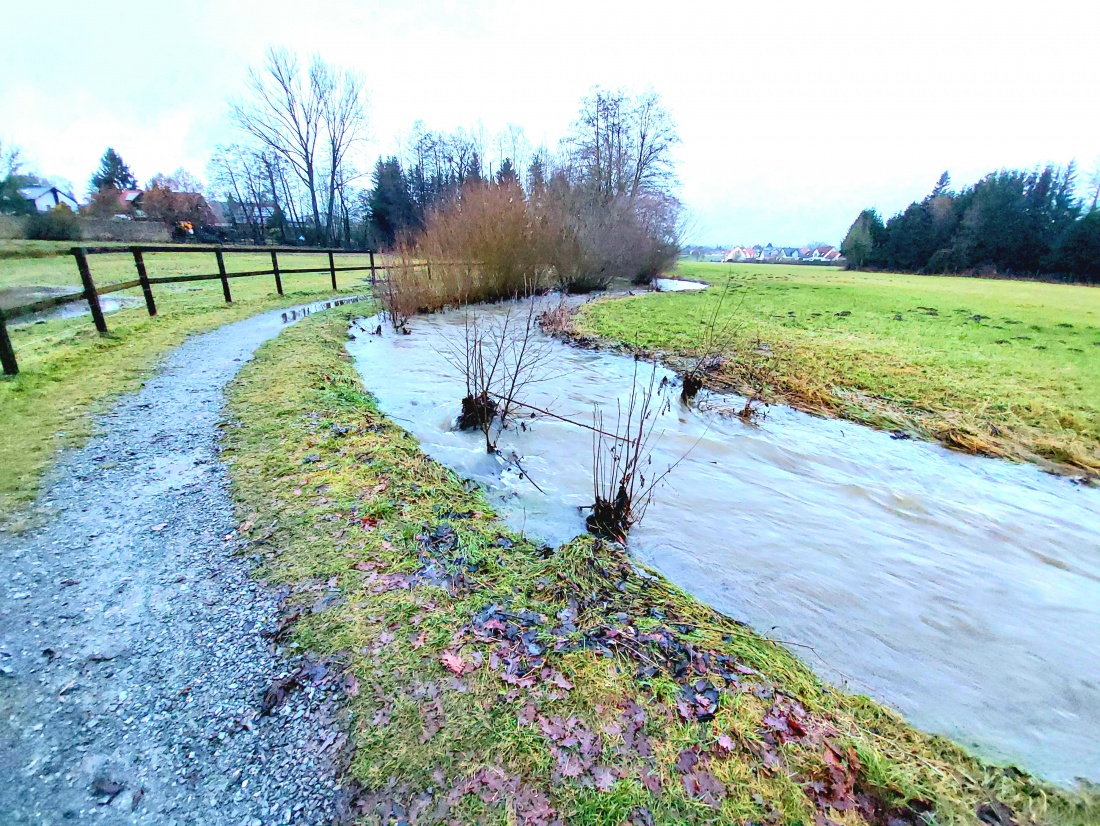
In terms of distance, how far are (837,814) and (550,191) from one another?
1977 centimetres

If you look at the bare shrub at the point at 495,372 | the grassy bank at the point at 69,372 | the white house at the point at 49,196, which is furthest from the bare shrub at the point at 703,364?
the white house at the point at 49,196

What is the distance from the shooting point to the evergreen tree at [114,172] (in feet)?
160

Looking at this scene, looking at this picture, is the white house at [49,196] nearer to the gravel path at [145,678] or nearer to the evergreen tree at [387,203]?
the evergreen tree at [387,203]

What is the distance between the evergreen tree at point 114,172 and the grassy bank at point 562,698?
68212 mm

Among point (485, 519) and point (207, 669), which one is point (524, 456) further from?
point (207, 669)

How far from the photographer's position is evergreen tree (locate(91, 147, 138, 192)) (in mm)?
48906

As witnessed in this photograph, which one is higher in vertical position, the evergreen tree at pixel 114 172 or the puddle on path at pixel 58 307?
the evergreen tree at pixel 114 172

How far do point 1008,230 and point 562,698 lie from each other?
1933 inches

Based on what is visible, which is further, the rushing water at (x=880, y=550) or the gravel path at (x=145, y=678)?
the rushing water at (x=880, y=550)

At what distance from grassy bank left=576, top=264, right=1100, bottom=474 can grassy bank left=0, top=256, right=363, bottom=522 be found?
7.71 metres

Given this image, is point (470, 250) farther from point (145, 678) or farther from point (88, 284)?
point (145, 678)

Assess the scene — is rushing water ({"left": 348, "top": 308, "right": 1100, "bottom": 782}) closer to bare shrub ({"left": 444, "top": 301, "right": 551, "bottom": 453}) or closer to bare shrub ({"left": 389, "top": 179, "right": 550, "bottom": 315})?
bare shrub ({"left": 444, "top": 301, "right": 551, "bottom": 453})

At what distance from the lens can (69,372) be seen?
5426 mm

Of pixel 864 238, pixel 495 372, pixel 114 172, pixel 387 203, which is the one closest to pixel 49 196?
pixel 114 172
